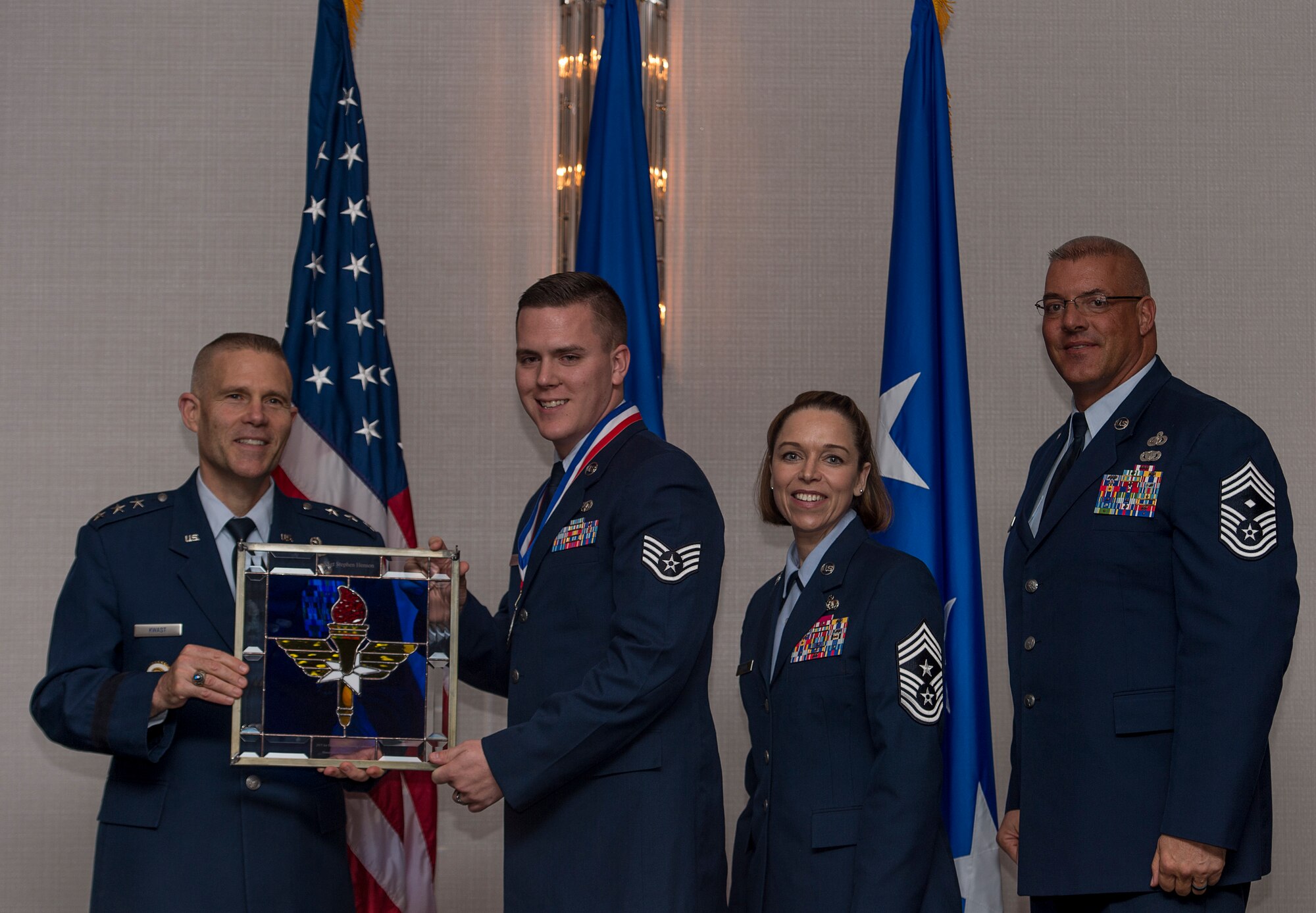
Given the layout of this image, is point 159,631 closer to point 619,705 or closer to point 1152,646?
point 619,705

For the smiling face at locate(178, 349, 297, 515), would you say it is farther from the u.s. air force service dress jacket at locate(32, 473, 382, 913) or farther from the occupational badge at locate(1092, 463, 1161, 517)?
the occupational badge at locate(1092, 463, 1161, 517)

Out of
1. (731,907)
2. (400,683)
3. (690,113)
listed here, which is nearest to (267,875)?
(400,683)

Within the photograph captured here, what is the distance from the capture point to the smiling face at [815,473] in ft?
9.05

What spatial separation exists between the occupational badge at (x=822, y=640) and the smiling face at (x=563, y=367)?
627 millimetres

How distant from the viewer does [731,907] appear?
2672mm

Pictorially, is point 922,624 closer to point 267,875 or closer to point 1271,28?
point 267,875

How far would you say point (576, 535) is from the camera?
2518mm

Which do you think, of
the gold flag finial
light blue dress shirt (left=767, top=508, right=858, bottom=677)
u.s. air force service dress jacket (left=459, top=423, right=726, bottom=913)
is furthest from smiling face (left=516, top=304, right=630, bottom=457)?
the gold flag finial

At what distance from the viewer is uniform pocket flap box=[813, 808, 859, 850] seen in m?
2.45

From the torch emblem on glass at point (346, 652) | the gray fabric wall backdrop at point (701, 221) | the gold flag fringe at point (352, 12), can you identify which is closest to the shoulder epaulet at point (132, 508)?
the torch emblem on glass at point (346, 652)

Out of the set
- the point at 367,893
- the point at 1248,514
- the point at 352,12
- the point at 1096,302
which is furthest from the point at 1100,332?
the point at 352,12

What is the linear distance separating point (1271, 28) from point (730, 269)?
1.96 metres

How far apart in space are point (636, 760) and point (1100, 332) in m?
1.29

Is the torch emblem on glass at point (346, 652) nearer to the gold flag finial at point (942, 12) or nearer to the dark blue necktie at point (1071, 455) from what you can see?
the dark blue necktie at point (1071, 455)
